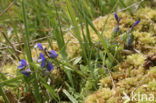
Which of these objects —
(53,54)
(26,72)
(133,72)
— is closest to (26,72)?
(26,72)

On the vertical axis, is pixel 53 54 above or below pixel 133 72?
above

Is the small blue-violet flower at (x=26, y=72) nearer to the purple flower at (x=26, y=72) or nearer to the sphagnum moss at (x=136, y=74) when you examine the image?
the purple flower at (x=26, y=72)

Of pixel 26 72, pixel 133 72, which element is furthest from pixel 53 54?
pixel 133 72

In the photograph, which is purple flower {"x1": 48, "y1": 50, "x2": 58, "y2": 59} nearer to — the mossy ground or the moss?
the mossy ground

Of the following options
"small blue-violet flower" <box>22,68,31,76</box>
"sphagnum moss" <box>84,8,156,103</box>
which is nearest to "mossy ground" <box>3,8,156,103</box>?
"sphagnum moss" <box>84,8,156,103</box>

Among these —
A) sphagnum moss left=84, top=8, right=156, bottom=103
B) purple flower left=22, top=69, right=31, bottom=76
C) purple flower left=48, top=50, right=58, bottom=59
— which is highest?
purple flower left=48, top=50, right=58, bottom=59

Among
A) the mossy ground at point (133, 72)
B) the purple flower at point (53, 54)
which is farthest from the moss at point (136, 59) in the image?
the purple flower at point (53, 54)

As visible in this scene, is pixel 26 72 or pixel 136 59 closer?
pixel 26 72

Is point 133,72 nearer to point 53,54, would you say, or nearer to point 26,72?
point 53,54

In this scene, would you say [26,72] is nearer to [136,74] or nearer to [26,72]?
[26,72]

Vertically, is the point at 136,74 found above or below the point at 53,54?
below

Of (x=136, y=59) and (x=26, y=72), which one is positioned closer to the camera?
(x=26, y=72)

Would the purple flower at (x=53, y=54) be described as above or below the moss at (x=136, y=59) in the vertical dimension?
above
